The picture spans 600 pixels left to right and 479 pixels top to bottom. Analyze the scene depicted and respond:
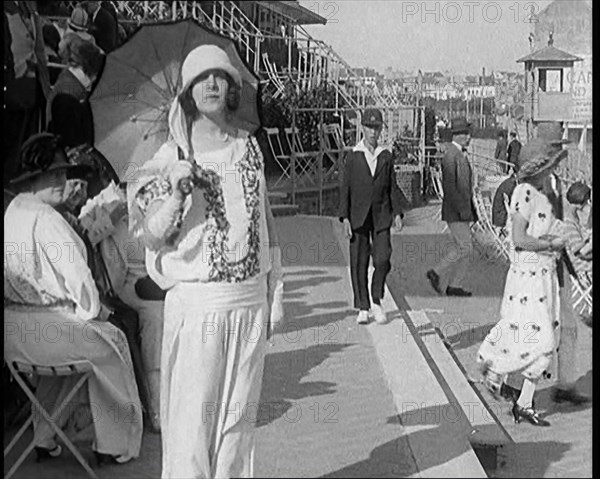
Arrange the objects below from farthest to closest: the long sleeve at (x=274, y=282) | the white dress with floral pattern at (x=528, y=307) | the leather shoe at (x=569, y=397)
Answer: the leather shoe at (x=569, y=397) < the white dress with floral pattern at (x=528, y=307) < the long sleeve at (x=274, y=282)

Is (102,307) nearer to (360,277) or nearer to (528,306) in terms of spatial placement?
(360,277)

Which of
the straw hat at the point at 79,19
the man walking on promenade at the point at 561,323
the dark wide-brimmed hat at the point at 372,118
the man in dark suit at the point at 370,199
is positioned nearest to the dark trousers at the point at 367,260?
the man in dark suit at the point at 370,199

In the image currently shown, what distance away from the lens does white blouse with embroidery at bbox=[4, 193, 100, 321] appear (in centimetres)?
302

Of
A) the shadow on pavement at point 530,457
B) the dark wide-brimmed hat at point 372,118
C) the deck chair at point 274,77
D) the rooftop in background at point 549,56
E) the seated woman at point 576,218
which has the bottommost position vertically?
the shadow on pavement at point 530,457

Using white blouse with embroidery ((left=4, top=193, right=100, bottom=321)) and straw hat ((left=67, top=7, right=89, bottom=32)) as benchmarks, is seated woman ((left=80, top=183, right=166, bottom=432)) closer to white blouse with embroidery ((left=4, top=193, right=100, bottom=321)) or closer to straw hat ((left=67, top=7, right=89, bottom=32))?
white blouse with embroidery ((left=4, top=193, right=100, bottom=321))

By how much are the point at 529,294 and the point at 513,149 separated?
36cm

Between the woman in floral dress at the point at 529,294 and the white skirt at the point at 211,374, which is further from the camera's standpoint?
the woman in floral dress at the point at 529,294

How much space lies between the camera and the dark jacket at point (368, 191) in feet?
9.95

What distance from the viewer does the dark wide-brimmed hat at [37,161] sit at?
3.04 meters

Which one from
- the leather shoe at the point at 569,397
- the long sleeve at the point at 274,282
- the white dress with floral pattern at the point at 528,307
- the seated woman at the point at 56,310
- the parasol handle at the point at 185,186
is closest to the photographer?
the parasol handle at the point at 185,186

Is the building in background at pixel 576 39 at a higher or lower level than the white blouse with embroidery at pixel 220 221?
higher

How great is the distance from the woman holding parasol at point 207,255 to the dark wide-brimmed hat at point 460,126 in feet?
1.68

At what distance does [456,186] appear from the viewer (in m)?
3.11

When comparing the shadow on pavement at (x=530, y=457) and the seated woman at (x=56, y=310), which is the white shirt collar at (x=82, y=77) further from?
the shadow on pavement at (x=530, y=457)
